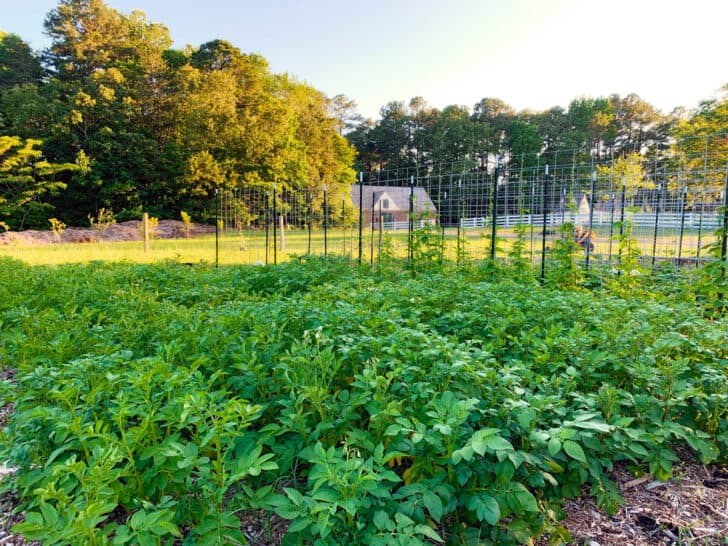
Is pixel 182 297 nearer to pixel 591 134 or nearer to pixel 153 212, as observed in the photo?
pixel 153 212

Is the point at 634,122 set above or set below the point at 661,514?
above

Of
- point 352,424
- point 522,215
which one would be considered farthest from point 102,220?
point 352,424

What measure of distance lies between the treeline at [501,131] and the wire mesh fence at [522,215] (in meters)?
24.1

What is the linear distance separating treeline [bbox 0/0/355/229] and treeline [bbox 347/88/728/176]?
63.8 feet

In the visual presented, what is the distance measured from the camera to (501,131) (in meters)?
46.1

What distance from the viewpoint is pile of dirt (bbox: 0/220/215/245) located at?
16.3 m

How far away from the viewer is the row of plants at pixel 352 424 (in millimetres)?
1330

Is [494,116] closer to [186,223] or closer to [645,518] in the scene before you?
[186,223]

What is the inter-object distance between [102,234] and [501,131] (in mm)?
39941

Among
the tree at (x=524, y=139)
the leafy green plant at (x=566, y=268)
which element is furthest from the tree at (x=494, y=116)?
the leafy green plant at (x=566, y=268)

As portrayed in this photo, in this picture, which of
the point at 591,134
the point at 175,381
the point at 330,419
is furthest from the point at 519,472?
the point at 591,134

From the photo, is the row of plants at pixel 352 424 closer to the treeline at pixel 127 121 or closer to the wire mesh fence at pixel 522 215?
the wire mesh fence at pixel 522 215

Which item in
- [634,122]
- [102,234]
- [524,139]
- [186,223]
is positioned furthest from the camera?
[634,122]

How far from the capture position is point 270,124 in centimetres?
2506
